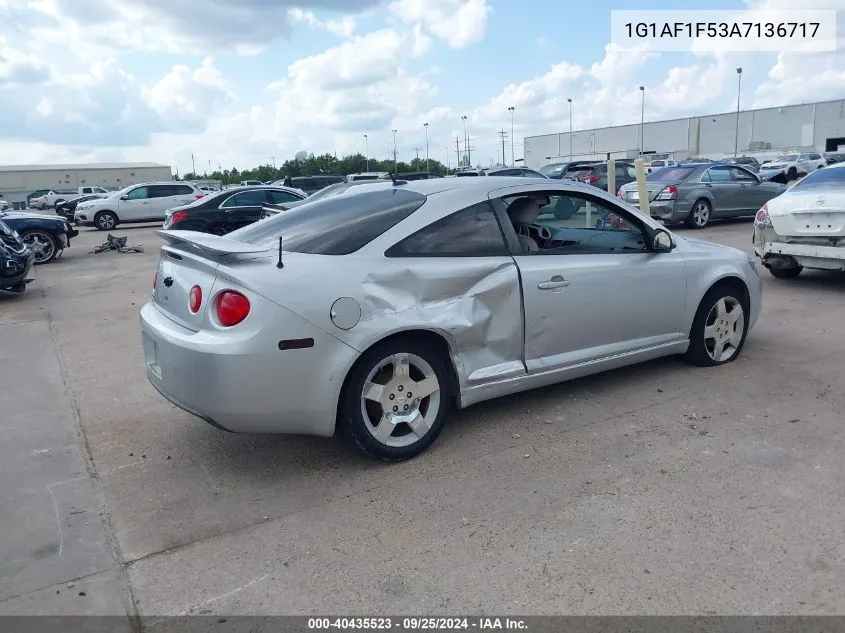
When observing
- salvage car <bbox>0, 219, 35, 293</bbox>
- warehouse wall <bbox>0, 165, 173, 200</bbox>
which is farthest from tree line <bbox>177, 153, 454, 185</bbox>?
salvage car <bbox>0, 219, 35, 293</bbox>

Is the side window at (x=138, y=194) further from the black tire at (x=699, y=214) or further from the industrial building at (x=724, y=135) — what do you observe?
the industrial building at (x=724, y=135)

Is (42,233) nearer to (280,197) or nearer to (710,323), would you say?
(280,197)

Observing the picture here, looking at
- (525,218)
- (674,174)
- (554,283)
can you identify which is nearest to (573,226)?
(525,218)

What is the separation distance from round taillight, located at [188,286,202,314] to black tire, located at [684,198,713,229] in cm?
1434

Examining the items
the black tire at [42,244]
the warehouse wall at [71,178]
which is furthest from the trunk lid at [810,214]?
the warehouse wall at [71,178]

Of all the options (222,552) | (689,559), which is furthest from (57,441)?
(689,559)

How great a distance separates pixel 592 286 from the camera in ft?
15.3

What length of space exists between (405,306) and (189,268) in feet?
4.05

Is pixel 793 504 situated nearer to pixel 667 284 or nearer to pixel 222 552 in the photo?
pixel 667 284

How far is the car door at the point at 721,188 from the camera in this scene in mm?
16297

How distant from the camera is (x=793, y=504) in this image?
3.41 m

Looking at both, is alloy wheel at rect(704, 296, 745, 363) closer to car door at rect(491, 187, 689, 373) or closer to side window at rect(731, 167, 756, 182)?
car door at rect(491, 187, 689, 373)

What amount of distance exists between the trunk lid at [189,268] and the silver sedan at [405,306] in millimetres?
13

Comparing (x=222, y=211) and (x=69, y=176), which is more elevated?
(x=69, y=176)
